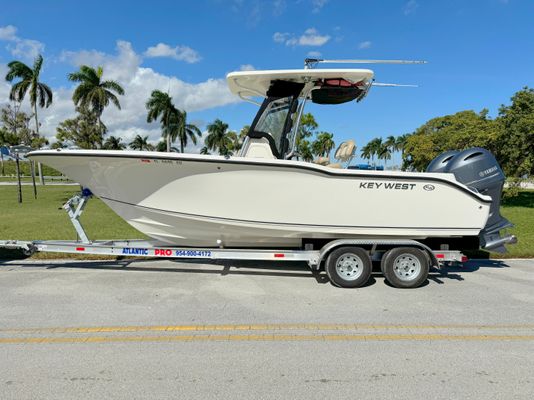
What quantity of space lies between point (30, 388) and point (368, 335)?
3.00m

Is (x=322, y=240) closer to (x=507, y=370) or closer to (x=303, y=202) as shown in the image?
(x=303, y=202)

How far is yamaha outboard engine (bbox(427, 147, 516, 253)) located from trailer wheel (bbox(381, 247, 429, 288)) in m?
1.12

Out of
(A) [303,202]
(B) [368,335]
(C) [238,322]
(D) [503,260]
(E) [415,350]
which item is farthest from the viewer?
(D) [503,260]

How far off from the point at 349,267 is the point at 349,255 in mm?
197

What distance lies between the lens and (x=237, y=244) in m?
6.05

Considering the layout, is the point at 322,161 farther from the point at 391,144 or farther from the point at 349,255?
the point at 391,144

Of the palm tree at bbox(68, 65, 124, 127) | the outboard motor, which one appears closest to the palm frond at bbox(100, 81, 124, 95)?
the palm tree at bbox(68, 65, 124, 127)

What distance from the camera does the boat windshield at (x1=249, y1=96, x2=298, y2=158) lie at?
5.79m

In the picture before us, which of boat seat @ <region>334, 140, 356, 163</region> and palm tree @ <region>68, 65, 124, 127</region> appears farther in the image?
palm tree @ <region>68, 65, 124, 127</region>

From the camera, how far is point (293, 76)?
563 cm

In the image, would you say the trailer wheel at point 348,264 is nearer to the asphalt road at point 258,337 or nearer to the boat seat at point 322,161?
the asphalt road at point 258,337

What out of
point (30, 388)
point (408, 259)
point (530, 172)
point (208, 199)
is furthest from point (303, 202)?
point (530, 172)

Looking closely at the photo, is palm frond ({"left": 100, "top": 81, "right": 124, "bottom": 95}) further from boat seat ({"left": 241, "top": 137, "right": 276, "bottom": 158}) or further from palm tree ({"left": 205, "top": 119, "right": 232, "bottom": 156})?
palm tree ({"left": 205, "top": 119, "right": 232, "bottom": 156})

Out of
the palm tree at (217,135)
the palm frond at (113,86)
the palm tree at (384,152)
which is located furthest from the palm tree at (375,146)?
the palm frond at (113,86)
